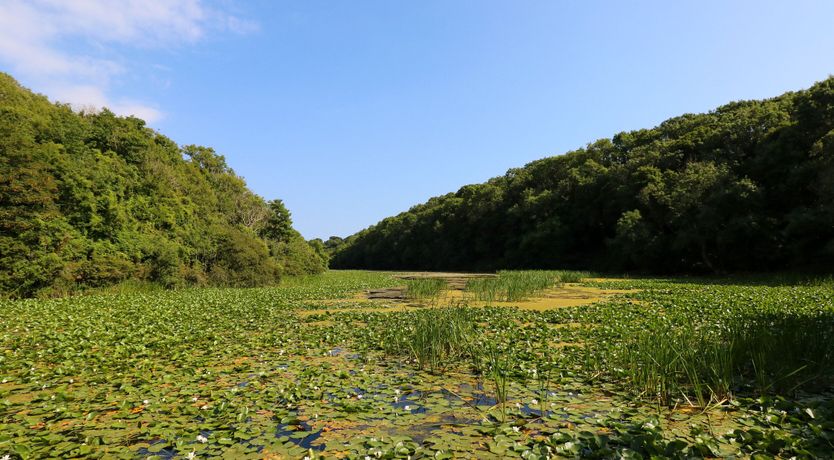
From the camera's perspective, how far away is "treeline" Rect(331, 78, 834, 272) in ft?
74.5

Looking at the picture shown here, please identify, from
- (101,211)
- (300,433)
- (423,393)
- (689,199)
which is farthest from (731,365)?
(689,199)

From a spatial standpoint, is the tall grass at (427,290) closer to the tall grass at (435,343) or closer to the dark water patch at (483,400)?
the tall grass at (435,343)

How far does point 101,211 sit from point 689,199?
33.5 m

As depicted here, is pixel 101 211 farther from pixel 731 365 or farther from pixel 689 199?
pixel 689 199

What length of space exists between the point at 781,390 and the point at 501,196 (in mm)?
51661

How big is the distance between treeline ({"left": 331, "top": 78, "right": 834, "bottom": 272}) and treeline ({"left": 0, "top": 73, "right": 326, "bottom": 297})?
27.1m

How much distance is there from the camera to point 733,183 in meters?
24.2

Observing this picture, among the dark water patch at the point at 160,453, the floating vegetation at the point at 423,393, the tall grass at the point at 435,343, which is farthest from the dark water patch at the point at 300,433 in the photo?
the tall grass at the point at 435,343

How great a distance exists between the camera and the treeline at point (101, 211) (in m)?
15.4

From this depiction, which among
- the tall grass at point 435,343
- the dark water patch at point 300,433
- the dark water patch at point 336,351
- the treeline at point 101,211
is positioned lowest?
the dark water patch at point 300,433

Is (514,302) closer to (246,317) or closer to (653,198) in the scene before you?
(246,317)

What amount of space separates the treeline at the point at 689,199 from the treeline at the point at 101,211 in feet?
88.8

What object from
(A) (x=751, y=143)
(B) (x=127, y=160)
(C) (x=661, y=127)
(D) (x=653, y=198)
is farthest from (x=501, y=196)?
(B) (x=127, y=160)

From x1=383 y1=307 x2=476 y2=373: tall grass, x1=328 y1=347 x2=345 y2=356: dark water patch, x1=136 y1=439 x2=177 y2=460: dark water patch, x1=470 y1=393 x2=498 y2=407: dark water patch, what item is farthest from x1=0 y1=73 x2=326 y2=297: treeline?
x1=470 y1=393 x2=498 y2=407: dark water patch
